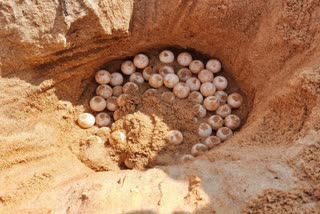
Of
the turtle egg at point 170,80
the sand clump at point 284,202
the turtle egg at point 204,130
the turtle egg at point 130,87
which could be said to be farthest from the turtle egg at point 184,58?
the sand clump at point 284,202

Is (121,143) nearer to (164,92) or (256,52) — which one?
(164,92)

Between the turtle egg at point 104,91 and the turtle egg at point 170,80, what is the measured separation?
372mm

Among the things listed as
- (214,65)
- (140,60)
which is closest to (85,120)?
(140,60)

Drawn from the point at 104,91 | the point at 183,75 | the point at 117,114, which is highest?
the point at 183,75

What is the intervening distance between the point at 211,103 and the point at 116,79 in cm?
65

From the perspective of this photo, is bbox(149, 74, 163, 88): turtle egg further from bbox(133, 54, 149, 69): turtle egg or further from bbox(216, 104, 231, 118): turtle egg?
bbox(216, 104, 231, 118): turtle egg

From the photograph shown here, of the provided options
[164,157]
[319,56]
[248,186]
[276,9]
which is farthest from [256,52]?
[248,186]

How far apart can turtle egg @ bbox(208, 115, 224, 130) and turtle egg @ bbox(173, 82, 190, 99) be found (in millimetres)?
234

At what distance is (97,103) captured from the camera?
108 inches

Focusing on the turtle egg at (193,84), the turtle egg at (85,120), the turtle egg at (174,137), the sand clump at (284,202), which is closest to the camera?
the sand clump at (284,202)

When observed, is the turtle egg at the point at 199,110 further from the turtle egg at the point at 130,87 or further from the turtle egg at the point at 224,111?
the turtle egg at the point at 130,87

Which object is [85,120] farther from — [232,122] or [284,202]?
[284,202]

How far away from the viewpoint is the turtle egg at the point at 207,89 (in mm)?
2727

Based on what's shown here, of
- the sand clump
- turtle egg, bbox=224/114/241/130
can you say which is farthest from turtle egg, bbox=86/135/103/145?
the sand clump
